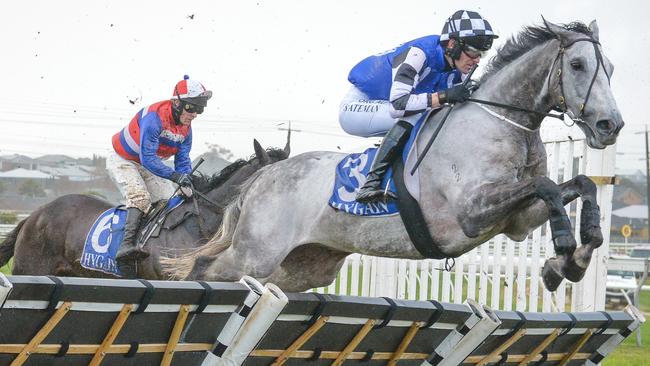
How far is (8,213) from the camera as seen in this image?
23297 mm

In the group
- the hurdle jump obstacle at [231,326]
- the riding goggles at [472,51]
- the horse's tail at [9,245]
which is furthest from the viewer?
the horse's tail at [9,245]

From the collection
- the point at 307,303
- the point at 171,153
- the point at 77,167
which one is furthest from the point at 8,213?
the point at 307,303

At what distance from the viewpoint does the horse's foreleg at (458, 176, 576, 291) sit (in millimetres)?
4969

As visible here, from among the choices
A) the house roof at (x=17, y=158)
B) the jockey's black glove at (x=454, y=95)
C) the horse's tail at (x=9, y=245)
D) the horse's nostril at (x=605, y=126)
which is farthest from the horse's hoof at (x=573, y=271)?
the house roof at (x=17, y=158)

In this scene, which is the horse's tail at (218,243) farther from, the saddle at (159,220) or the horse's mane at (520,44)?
the horse's mane at (520,44)

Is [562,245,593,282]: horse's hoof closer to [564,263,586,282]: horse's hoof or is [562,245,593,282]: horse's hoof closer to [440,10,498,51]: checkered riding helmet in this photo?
[564,263,586,282]: horse's hoof

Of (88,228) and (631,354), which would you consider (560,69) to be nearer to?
(88,228)

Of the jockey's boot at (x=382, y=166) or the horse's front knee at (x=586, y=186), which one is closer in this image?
the horse's front knee at (x=586, y=186)

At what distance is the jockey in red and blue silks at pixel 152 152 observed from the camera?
23.6 feet

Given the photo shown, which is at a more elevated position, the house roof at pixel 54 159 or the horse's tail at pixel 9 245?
the horse's tail at pixel 9 245

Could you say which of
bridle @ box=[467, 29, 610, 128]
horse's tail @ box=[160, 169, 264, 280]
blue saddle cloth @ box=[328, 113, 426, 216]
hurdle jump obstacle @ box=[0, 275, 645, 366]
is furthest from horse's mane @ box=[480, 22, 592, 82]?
horse's tail @ box=[160, 169, 264, 280]

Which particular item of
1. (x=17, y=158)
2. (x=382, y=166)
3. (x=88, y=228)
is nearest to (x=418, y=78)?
(x=382, y=166)

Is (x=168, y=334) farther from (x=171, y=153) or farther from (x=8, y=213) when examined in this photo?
A: (x=8, y=213)

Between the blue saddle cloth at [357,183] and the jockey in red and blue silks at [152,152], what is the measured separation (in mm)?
1627
